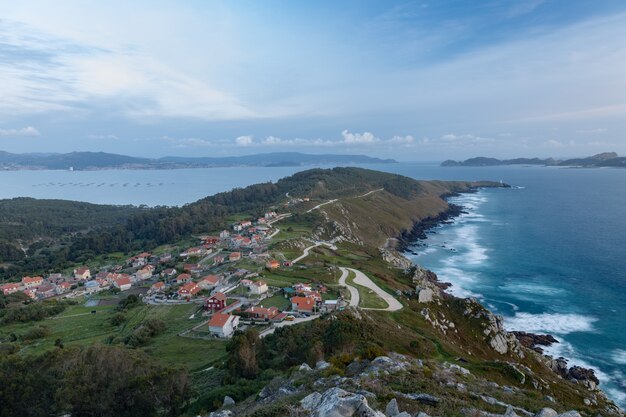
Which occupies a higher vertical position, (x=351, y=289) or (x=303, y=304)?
(x=303, y=304)

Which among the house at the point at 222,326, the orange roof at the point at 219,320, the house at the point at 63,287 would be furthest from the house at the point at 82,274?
the house at the point at 222,326

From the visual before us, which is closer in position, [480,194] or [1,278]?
[1,278]

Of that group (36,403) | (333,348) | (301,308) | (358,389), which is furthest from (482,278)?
(36,403)

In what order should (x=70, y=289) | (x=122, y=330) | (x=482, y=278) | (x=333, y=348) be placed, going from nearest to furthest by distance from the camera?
1. (x=333, y=348)
2. (x=122, y=330)
3. (x=70, y=289)
4. (x=482, y=278)

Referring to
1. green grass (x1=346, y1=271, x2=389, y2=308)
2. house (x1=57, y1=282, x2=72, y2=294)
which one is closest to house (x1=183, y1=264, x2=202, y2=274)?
house (x1=57, y1=282, x2=72, y2=294)

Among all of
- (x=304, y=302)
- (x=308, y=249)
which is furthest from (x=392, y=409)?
(x=308, y=249)

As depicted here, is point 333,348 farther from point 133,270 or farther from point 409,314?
point 133,270

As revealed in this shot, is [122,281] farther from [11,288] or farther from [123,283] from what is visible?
[11,288]

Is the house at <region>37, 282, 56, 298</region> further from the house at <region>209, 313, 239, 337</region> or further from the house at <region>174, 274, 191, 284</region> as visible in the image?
the house at <region>209, 313, 239, 337</region>
